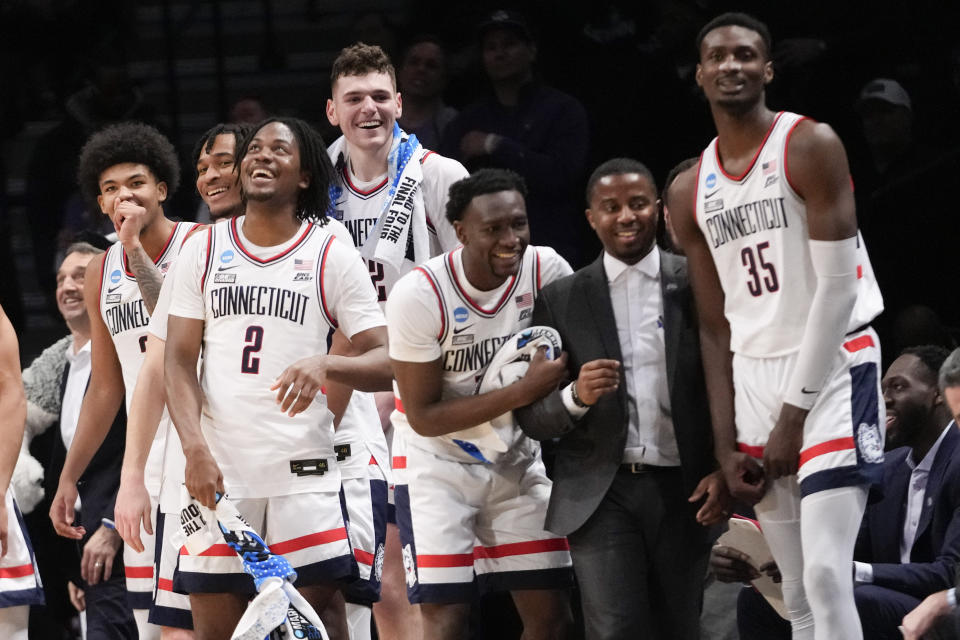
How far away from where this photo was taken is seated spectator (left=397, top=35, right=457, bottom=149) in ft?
22.6

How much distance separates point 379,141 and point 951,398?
2.37 meters

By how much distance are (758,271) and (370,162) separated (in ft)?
6.51

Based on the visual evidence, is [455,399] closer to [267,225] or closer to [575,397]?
[575,397]

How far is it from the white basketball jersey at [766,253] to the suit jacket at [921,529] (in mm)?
971

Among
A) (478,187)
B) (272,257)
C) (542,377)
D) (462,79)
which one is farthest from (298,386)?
(462,79)

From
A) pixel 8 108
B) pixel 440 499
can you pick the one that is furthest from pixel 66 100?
pixel 440 499

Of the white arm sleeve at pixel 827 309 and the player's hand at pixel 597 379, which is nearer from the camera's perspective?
the white arm sleeve at pixel 827 309

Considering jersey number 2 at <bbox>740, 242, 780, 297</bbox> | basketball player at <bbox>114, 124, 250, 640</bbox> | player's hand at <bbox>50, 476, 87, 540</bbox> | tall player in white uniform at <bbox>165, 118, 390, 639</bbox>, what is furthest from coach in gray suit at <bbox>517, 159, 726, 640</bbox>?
player's hand at <bbox>50, 476, 87, 540</bbox>

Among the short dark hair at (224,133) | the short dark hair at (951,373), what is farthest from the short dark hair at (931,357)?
the short dark hair at (224,133)

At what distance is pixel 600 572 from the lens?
4.29 meters

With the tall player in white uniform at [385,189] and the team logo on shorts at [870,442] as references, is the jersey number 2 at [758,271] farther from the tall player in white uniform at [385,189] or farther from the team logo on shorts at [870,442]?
the tall player in white uniform at [385,189]

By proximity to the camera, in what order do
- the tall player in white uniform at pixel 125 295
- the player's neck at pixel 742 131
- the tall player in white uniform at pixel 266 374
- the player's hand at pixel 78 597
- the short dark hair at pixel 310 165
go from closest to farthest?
1. the player's neck at pixel 742 131
2. the tall player in white uniform at pixel 266 374
3. the short dark hair at pixel 310 165
4. the tall player in white uniform at pixel 125 295
5. the player's hand at pixel 78 597

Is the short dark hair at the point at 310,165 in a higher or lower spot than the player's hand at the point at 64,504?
higher

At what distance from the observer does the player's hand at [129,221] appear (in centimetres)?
488
